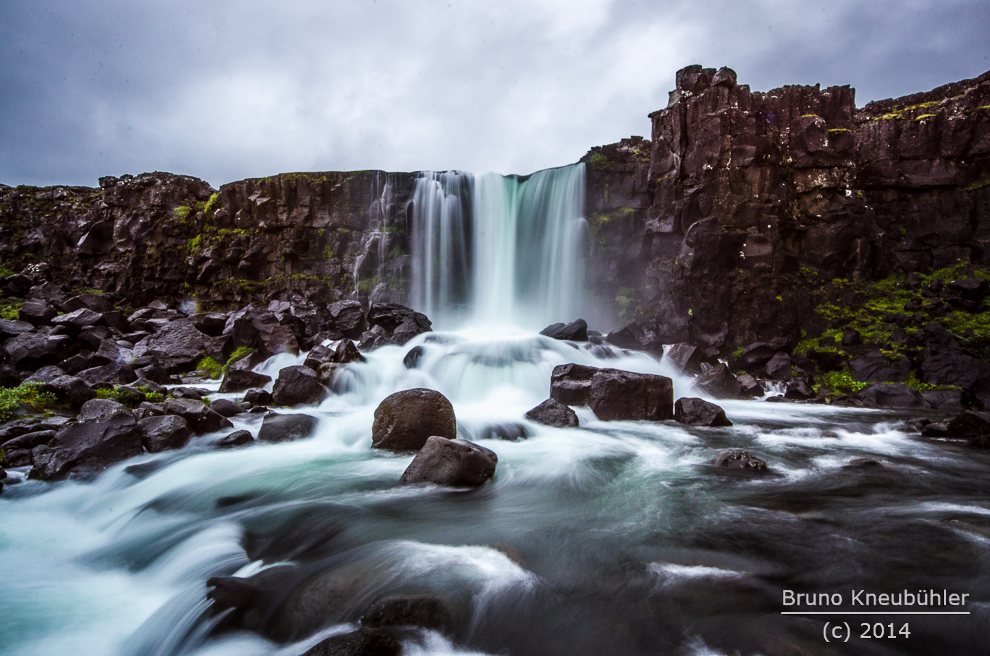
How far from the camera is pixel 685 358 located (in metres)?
16.9

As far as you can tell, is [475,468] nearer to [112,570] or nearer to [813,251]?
[112,570]

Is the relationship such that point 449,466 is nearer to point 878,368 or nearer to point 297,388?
point 297,388

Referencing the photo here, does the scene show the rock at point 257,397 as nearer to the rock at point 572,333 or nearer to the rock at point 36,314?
the rock at point 572,333

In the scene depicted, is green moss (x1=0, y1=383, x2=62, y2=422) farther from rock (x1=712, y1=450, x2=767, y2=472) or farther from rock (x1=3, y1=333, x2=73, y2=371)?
rock (x1=712, y1=450, x2=767, y2=472)

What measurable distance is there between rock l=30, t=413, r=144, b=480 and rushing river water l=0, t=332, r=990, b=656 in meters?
0.29

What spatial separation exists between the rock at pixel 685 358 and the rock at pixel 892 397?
4.49m

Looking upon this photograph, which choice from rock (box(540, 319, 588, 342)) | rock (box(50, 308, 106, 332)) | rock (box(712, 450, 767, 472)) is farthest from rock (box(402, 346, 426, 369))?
rock (box(50, 308, 106, 332))

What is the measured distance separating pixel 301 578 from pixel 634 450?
21.1 ft

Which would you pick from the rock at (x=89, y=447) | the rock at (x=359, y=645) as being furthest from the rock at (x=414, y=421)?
the rock at (x=359, y=645)

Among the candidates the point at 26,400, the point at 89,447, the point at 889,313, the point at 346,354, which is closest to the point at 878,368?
the point at 889,313

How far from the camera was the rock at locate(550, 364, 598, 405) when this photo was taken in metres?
12.5

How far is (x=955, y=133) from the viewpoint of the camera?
20500mm

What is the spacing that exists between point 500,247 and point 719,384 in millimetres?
14056

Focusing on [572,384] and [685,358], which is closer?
[572,384]
